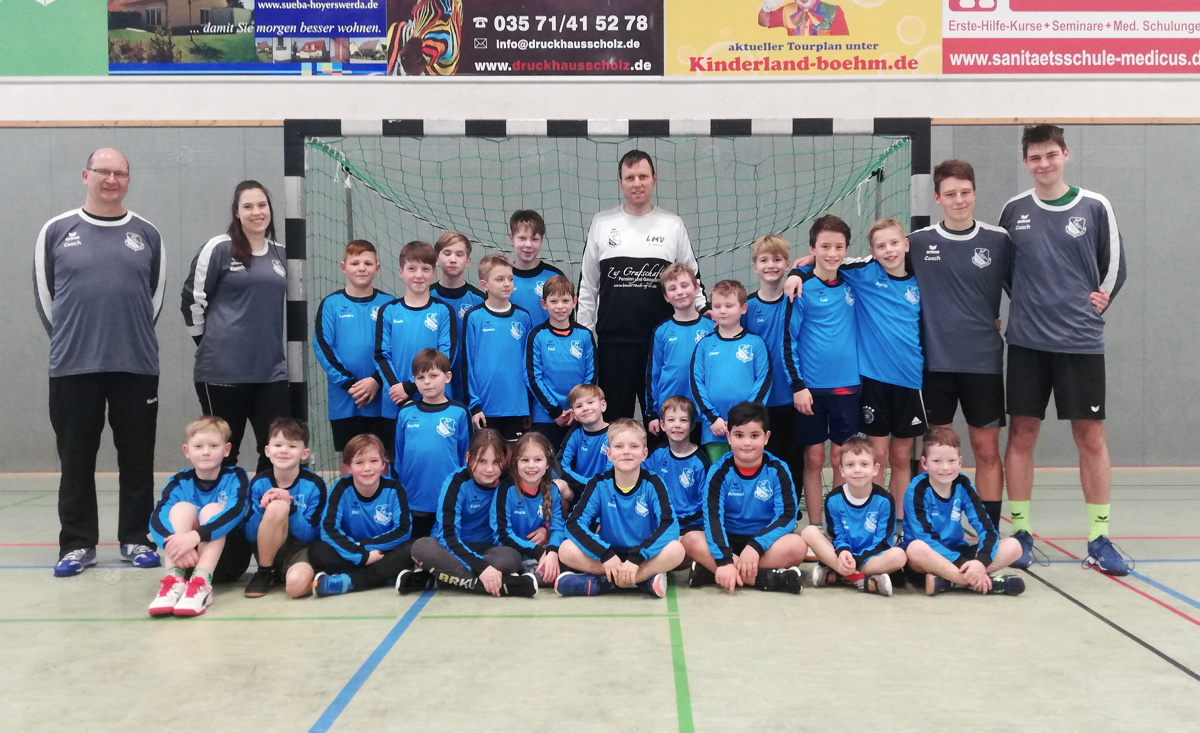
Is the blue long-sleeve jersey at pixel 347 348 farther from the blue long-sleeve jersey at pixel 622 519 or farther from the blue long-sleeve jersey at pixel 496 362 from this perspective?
the blue long-sleeve jersey at pixel 622 519

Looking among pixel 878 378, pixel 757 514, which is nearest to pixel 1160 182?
pixel 878 378

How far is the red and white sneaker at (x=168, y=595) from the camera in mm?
3516

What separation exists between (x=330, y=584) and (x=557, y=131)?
2612 millimetres

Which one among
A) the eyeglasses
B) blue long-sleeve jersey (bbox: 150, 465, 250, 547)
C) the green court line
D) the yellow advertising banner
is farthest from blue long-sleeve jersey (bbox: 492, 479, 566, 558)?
the yellow advertising banner

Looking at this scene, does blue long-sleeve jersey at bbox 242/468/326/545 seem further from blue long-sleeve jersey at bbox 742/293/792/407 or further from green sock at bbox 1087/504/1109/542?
green sock at bbox 1087/504/1109/542

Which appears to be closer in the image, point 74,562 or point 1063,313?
point 1063,313

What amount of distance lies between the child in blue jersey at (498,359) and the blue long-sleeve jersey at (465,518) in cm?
63

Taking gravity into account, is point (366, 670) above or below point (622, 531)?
below

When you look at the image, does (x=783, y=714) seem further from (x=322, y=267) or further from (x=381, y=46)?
(x=381, y=46)

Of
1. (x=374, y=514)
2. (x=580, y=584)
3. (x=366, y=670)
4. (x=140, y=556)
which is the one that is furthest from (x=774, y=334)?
(x=140, y=556)

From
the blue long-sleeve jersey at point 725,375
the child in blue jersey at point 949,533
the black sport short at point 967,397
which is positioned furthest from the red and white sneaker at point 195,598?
the black sport short at point 967,397

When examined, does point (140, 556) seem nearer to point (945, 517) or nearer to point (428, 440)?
point (428, 440)

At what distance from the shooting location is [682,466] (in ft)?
13.7

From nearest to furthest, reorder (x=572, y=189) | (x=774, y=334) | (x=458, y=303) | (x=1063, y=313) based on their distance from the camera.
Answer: (x=1063, y=313) → (x=774, y=334) → (x=458, y=303) → (x=572, y=189)
